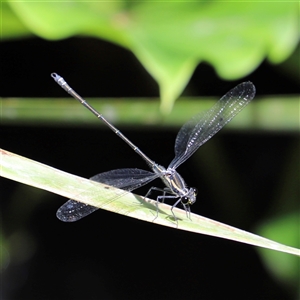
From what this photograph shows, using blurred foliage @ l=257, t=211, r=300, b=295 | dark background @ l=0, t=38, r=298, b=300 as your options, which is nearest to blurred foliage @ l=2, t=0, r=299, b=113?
dark background @ l=0, t=38, r=298, b=300

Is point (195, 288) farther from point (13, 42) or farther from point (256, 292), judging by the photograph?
point (13, 42)

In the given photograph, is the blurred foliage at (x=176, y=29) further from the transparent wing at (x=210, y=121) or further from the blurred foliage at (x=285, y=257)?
the blurred foliage at (x=285, y=257)

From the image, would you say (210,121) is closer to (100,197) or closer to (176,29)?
(176,29)

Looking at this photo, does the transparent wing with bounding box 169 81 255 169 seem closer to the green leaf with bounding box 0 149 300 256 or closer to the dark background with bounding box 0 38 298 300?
the dark background with bounding box 0 38 298 300

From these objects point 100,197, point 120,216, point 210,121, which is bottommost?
point 100,197

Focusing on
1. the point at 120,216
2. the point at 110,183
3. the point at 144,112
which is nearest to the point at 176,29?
the point at 144,112
